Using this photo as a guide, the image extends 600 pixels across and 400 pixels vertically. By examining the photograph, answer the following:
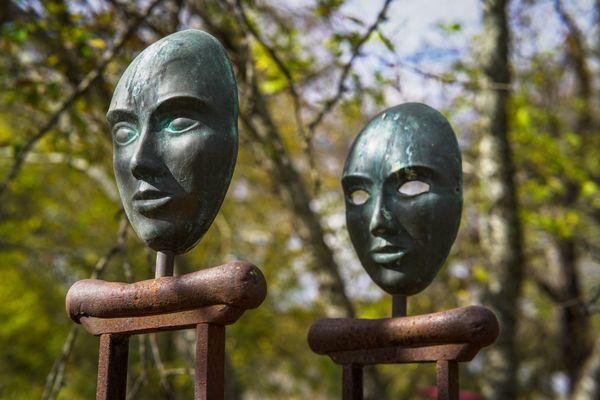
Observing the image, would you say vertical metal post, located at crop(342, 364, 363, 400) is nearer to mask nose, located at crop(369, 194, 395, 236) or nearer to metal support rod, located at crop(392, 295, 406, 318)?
metal support rod, located at crop(392, 295, 406, 318)

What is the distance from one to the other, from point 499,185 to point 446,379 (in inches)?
149

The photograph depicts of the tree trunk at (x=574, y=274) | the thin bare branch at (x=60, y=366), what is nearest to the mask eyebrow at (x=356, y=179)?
the thin bare branch at (x=60, y=366)

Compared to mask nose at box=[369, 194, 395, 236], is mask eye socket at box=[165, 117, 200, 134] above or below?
above

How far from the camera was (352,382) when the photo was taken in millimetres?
2018

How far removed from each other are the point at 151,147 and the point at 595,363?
6465 millimetres

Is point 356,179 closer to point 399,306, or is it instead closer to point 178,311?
point 399,306

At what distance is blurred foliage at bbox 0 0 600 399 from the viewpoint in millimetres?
4594

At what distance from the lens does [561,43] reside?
26.1 feet

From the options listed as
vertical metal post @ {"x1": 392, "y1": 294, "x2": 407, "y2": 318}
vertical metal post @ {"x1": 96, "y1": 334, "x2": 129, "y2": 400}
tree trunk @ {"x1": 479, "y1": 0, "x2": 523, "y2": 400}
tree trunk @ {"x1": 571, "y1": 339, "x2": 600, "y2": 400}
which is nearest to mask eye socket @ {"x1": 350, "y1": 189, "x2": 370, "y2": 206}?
vertical metal post @ {"x1": 392, "y1": 294, "x2": 407, "y2": 318}

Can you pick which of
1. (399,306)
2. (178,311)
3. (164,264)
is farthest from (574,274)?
(178,311)

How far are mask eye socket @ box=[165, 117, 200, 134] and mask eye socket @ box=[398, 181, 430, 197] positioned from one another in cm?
61

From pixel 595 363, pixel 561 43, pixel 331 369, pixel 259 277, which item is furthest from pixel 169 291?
pixel 331 369

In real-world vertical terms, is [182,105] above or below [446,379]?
above

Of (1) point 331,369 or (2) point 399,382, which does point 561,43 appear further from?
(2) point 399,382
